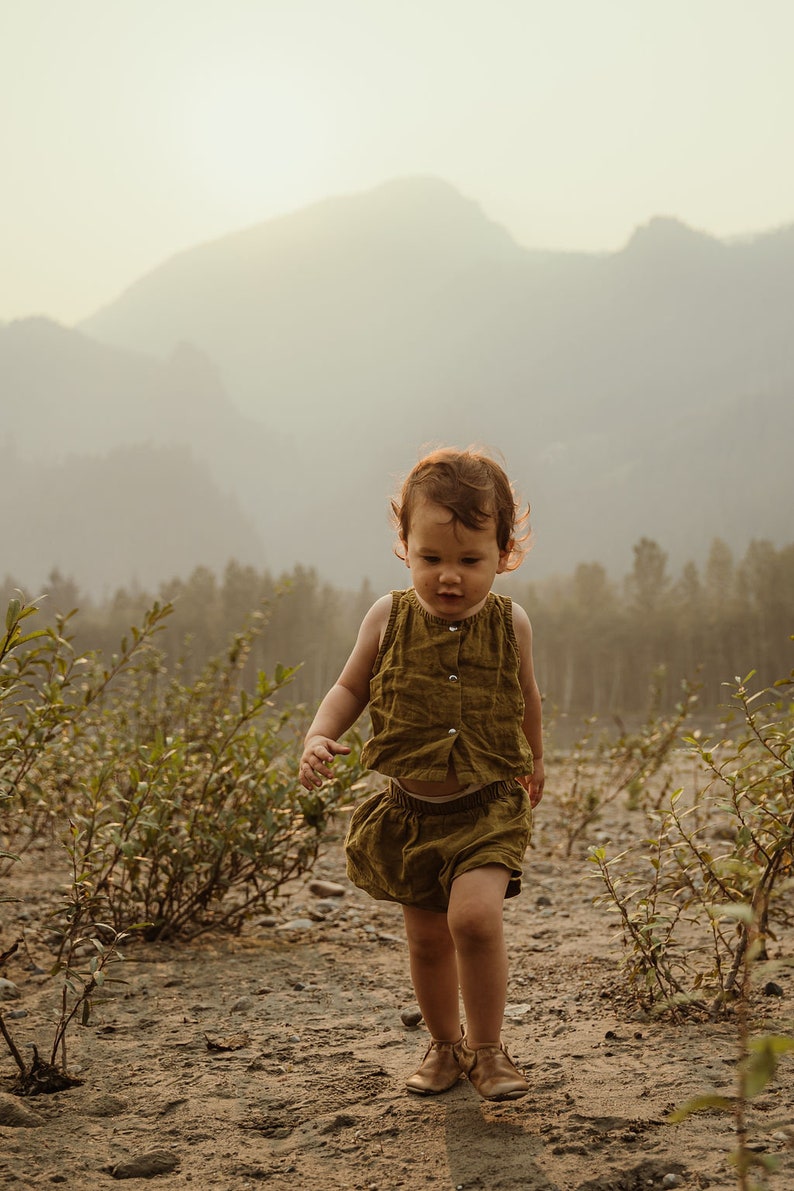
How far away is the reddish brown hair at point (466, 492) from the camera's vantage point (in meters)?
2.42

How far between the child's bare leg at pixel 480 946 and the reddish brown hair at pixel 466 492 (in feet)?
2.94

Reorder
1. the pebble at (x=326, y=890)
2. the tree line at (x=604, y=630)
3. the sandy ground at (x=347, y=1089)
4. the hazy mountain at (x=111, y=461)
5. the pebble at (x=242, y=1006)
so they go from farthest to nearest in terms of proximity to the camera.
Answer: the hazy mountain at (x=111, y=461), the tree line at (x=604, y=630), the pebble at (x=326, y=890), the pebble at (x=242, y=1006), the sandy ground at (x=347, y=1089)

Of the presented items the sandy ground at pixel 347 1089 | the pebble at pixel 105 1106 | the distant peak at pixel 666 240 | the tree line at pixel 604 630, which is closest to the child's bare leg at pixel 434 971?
the sandy ground at pixel 347 1089

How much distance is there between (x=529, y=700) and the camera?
269 centimetres

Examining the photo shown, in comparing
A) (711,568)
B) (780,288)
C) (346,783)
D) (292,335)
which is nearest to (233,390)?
(292,335)

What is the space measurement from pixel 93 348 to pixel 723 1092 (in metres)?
141

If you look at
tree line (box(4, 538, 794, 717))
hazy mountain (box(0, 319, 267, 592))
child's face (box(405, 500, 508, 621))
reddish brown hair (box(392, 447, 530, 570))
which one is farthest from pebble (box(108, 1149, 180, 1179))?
hazy mountain (box(0, 319, 267, 592))

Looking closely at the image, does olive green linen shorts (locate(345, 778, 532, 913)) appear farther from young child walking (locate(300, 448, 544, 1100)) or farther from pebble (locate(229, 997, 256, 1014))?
pebble (locate(229, 997, 256, 1014))

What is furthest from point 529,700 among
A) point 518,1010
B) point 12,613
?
point 12,613

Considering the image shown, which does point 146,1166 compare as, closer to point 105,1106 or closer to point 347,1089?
point 105,1106

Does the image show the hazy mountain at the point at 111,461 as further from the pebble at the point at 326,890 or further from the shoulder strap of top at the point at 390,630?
the shoulder strap of top at the point at 390,630

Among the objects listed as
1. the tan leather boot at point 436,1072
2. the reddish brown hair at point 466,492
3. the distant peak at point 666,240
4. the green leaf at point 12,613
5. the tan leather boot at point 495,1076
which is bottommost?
the tan leather boot at point 436,1072

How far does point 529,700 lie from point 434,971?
785mm

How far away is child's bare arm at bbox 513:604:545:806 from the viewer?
2662 mm
